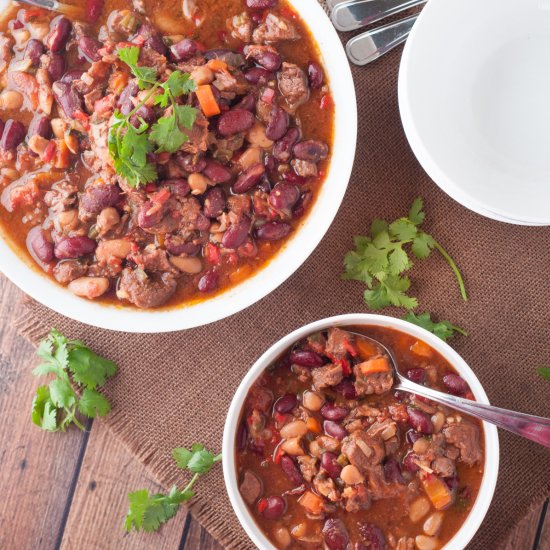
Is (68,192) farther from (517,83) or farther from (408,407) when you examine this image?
(517,83)

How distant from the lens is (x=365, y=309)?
3.61m

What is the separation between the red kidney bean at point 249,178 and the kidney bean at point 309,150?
182mm

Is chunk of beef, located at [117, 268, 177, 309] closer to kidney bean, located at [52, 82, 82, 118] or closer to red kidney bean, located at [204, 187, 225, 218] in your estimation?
red kidney bean, located at [204, 187, 225, 218]

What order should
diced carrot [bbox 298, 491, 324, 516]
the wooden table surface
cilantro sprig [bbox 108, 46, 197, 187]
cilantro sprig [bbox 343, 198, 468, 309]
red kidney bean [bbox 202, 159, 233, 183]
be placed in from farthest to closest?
the wooden table surface, cilantro sprig [bbox 343, 198, 468, 309], diced carrot [bbox 298, 491, 324, 516], red kidney bean [bbox 202, 159, 233, 183], cilantro sprig [bbox 108, 46, 197, 187]

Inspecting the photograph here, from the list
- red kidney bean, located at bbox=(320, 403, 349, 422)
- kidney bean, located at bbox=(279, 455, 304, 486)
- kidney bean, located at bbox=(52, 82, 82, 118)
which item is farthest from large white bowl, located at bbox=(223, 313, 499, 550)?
kidney bean, located at bbox=(52, 82, 82, 118)

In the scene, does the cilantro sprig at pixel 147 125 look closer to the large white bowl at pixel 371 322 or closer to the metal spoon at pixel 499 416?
the large white bowl at pixel 371 322

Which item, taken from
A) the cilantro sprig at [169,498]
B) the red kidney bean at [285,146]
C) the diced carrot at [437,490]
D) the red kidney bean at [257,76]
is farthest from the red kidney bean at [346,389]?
the red kidney bean at [257,76]

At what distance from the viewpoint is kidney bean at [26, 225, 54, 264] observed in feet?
10.6

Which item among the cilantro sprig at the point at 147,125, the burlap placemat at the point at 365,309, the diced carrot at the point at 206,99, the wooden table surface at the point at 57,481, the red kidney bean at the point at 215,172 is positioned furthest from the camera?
the wooden table surface at the point at 57,481

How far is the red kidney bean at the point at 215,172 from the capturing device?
3.11 m

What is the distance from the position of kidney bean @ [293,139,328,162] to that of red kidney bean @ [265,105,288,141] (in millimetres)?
104

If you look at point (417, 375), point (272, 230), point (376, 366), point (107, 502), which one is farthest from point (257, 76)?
point (107, 502)

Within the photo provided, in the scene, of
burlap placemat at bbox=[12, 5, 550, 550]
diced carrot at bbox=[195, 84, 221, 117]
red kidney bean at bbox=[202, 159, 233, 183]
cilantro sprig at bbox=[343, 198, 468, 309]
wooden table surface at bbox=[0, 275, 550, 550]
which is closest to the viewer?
diced carrot at bbox=[195, 84, 221, 117]

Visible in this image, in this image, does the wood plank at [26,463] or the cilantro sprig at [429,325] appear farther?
the wood plank at [26,463]
